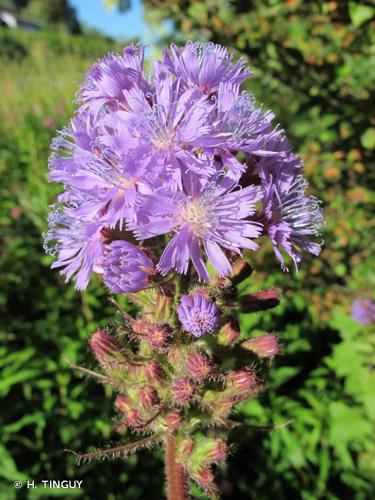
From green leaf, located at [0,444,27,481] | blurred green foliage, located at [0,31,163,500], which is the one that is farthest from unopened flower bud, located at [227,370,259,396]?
green leaf, located at [0,444,27,481]

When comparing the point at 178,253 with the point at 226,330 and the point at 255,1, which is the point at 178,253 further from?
the point at 255,1

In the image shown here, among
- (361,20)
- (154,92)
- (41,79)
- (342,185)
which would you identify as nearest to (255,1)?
(361,20)

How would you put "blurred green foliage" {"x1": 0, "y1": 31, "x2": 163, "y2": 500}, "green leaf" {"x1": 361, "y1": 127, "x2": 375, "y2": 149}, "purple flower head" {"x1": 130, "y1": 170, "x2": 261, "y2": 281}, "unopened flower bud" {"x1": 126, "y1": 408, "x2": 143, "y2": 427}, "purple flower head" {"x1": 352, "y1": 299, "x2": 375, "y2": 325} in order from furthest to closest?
"purple flower head" {"x1": 352, "y1": 299, "x2": 375, "y2": 325} → "green leaf" {"x1": 361, "y1": 127, "x2": 375, "y2": 149} → "blurred green foliage" {"x1": 0, "y1": 31, "x2": 163, "y2": 500} → "unopened flower bud" {"x1": 126, "y1": 408, "x2": 143, "y2": 427} → "purple flower head" {"x1": 130, "y1": 170, "x2": 261, "y2": 281}

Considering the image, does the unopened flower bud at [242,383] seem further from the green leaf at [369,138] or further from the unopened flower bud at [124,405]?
the green leaf at [369,138]

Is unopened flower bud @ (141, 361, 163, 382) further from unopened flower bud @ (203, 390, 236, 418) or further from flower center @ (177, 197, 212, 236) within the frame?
flower center @ (177, 197, 212, 236)

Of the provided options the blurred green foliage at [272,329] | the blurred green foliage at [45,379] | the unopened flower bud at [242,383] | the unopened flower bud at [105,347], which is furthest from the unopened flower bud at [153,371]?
the blurred green foliage at [272,329]

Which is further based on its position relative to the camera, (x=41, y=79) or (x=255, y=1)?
(x=41, y=79)
